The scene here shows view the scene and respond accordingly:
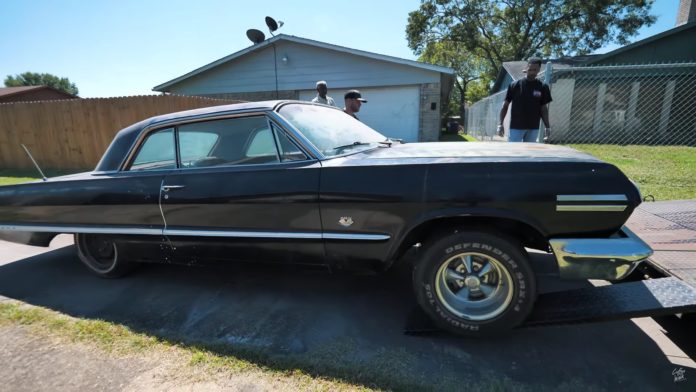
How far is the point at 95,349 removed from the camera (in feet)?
7.37

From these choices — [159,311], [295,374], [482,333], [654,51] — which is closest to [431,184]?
[482,333]

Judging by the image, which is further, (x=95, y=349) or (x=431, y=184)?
(x=95, y=349)

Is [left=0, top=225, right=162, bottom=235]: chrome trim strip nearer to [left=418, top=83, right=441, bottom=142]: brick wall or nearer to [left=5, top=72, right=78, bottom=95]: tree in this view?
[left=418, top=83, right=441, bottom=142]: brick wall

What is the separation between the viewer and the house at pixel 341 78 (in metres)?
12.6

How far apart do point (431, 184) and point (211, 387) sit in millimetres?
1651

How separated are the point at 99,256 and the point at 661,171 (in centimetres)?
864

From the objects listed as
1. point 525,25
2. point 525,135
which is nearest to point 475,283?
point 525,135

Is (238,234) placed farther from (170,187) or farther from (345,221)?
(345,221)

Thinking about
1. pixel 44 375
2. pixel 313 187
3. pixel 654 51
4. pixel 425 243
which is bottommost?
pixel 44 375

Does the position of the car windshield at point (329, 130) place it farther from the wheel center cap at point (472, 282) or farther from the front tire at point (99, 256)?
the front tire at point (99, 256)

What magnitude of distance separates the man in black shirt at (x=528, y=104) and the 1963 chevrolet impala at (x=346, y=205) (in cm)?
255

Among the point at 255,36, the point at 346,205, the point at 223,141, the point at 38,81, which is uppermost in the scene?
the point at 38,81

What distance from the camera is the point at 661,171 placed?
6.33m

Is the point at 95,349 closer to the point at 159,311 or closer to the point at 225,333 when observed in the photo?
the point at 159,311
